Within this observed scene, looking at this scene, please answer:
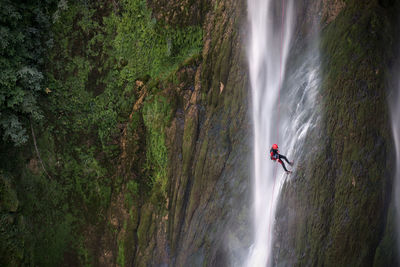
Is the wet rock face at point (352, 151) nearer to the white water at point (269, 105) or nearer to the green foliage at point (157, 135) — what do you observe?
the white water at point (269, 105)

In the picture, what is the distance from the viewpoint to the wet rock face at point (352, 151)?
6426 millimetres

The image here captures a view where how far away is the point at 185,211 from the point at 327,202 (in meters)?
4.52

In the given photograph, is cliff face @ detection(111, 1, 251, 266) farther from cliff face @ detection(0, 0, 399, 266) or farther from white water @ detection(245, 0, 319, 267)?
white water @ detection(245, 0, 319, 267)

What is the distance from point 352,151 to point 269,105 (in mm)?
2454

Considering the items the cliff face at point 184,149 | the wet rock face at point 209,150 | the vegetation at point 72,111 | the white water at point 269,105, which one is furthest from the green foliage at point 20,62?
the white water at point 269,105

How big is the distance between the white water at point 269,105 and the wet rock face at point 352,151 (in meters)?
0.53

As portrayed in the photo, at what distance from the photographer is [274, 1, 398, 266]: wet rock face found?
6.43 m

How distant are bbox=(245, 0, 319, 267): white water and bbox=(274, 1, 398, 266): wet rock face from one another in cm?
53

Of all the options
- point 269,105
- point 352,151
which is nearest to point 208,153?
point 269,105

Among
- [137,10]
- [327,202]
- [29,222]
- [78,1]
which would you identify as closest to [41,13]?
[78,1]

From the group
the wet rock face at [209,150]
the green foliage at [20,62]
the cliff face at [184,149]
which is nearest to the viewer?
the cliff face at [184,149]

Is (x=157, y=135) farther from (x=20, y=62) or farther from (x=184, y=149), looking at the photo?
(x=20, y=62)

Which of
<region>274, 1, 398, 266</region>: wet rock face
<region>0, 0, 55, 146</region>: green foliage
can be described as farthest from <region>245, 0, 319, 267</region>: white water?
<region>0, 0, 55, 146</region>: green foliage

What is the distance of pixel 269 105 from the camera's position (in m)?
8.41
